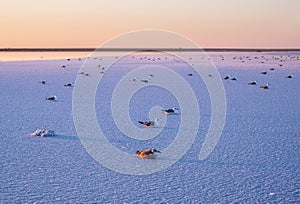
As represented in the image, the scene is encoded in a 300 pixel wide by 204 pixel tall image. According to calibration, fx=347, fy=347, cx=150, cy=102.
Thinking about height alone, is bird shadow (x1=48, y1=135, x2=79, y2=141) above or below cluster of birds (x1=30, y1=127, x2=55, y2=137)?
below

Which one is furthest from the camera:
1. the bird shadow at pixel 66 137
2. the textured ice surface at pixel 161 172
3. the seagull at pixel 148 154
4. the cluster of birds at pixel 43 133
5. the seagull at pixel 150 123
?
the seagull at pixel 150 123

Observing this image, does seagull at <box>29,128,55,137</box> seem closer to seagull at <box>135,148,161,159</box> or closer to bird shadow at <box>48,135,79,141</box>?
bird shadow at <box>48,135,79,141</box>

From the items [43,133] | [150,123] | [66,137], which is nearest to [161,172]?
[66,137]

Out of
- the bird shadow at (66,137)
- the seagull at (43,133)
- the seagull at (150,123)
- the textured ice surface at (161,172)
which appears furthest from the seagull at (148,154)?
the seagull at (43,133)

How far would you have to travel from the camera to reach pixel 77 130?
9273 mm

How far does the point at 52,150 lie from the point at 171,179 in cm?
290

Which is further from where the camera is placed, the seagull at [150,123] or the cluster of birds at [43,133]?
the seagull at [150,123]

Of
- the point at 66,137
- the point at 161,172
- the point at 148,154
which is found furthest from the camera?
the point at 66,137

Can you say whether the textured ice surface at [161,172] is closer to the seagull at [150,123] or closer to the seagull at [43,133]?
the seagull at [43,133]

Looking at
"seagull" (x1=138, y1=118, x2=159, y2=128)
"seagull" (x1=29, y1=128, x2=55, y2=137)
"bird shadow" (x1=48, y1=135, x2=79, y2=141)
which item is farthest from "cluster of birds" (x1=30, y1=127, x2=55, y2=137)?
"seagull" (x1=138, y1=118, x2=159, y2=128)

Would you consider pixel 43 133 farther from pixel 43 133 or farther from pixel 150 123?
pixel 150 123

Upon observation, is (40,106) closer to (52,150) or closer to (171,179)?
(52,150)

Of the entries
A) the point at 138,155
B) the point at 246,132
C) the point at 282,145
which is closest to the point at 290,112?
the point at 246,132

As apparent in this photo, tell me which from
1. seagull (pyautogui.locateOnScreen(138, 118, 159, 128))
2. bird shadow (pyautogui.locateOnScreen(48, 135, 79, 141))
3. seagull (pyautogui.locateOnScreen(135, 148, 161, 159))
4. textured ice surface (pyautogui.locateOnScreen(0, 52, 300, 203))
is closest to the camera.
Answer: textured ice surface (pyautogui.locateOnScreen(0, 52, 300, 203))
